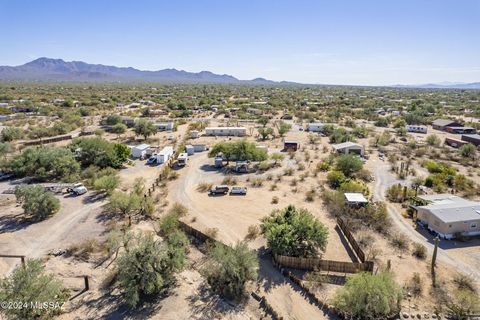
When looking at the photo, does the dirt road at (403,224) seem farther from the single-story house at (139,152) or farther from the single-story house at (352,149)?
the single-story house at (139,152)

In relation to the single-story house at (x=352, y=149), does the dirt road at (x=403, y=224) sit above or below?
Answer: below

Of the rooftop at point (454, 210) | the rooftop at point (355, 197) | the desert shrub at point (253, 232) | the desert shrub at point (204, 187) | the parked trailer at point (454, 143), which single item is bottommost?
the desert shrub at point (253, 232)

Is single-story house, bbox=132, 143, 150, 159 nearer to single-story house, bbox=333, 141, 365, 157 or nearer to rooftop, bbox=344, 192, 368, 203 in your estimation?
single-story house, bbox=333, 141, 365, 157

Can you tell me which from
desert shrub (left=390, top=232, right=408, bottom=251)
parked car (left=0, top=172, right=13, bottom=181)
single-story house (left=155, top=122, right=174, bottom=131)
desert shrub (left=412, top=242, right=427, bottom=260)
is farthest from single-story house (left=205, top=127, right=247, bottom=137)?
desert shrub (left=412, top=242, right=427, bottom=260)

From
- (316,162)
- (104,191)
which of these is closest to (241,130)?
(316,162)

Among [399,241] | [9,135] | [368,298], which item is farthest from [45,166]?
[399,241]

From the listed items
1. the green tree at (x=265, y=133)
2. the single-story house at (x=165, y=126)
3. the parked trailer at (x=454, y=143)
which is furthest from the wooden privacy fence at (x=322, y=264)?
the single-story house at (x=165, y=126)
